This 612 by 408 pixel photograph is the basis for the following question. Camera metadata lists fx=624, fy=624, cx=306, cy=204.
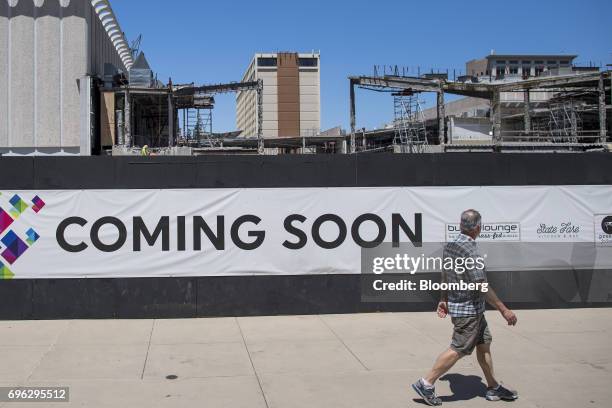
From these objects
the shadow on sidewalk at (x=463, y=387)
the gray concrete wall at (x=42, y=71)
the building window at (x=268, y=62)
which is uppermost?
the building window at (x=268, y=62)

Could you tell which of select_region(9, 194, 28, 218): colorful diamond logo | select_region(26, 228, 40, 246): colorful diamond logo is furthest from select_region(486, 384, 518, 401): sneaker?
select_region(9, 194, 28, 218): colorful diamond logo

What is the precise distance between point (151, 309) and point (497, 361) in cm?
503

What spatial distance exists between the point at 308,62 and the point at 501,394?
14901 centimetres

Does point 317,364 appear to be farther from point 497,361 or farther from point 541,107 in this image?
point 541,107

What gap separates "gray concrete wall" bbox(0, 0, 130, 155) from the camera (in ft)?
97.5

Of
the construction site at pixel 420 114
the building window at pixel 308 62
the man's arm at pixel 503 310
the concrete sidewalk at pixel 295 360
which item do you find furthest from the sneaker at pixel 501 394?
the building window at pixel 308 62

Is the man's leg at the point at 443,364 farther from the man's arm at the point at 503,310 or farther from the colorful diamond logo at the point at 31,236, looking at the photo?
the colorful diamond logo at the point at 31,236

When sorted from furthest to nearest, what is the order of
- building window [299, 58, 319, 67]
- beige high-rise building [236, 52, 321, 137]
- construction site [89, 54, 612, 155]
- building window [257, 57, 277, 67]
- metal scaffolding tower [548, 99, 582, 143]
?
building window [299, 58, 319, 67]
beige high-rise building [236, 52, 321, 137]
building window [257, 57, 277, 67]
metal scaffolding tower [548, 99, 582, 143]
construction site [89, 54, 612, 155]

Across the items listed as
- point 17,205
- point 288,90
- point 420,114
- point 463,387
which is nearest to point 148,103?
point 420,114

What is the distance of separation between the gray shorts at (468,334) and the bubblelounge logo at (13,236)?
644 centimetres

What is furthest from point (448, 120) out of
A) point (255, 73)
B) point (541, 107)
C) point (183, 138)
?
point (255, 73)

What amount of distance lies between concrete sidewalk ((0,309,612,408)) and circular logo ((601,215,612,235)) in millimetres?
1429

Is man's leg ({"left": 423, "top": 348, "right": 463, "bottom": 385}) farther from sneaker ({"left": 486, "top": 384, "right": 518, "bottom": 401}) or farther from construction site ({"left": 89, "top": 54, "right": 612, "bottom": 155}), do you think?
construction site ({"left": 89, "top": 54, "right": 612, "bottom": 155})

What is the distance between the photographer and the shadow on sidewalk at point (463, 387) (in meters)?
6.04
